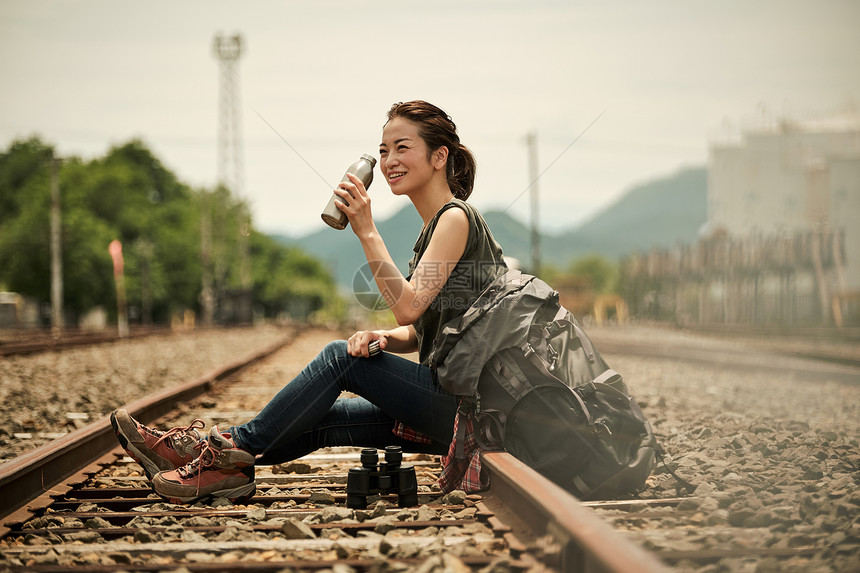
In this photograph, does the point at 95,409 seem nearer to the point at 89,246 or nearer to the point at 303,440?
the point at 303,440

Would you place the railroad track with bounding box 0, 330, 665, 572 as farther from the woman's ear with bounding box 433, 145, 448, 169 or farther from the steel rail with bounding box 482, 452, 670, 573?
the woman's ear with bounding box 433, 145, 448, 169

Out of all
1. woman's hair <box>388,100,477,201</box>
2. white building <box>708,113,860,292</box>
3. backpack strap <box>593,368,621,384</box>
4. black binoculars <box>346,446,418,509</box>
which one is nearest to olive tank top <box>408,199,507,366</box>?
woman's hair <box>388,100,477,201</box>

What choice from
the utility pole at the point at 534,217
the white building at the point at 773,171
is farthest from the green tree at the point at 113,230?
the white building at the point at 773,171

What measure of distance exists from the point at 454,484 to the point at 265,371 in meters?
7.24

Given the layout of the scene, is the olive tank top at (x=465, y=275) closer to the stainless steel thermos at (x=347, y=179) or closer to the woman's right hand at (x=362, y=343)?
the woman's right hand at (x=362, y=343)

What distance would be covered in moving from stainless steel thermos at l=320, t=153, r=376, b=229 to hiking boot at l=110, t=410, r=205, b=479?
3.00 feet

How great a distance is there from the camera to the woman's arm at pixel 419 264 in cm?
266

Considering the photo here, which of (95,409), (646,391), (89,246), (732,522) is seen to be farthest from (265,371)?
(89,246)

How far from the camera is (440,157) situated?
2.93 meters

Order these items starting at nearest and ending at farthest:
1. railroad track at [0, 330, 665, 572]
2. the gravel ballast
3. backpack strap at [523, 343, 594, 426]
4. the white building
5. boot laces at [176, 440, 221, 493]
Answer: railroad track at [0, 330, 665, 572] → backpack strap at [523, 343, 594, 426] → boot laces at [176, 440, 221, 493] → the gravel ballast → the white building

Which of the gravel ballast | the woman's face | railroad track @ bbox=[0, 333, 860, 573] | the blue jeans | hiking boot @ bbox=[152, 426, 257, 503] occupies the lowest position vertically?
the gravel ballast

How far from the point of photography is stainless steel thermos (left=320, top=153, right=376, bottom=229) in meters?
2.70

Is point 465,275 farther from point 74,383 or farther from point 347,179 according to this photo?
point 74,383

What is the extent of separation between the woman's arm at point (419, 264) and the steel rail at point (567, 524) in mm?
616
